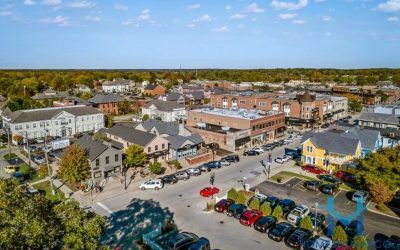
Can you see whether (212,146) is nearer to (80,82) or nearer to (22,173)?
(22,173)

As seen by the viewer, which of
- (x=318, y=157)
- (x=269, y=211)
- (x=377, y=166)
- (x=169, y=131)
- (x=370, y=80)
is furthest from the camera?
(x=370, y=80)

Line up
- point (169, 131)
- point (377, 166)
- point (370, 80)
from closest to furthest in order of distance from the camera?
1. point (377, 166)
2. point (169, 131)
3. point (370, 80)

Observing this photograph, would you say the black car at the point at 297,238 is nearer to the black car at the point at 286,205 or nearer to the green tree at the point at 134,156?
the black car at the point at 286,205

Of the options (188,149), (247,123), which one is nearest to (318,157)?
(247,123)

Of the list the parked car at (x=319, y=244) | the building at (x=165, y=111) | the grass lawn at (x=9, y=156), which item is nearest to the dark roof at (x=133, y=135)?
the grass lawn at (x=9, y=156)

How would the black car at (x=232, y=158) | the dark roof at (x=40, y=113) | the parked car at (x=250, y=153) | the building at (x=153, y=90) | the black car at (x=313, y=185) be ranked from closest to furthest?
the black car at (x=313, y=185)
the black car at (x=232, y=158)
the parked car at (x=250, y=153)
the dark roof at (x=40, y=113)
the building at (x=153, y=90)

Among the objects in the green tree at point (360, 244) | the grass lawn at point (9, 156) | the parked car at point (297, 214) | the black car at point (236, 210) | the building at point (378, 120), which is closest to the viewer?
the green tree at point (360, 244)

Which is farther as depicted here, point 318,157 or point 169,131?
point 169,131
